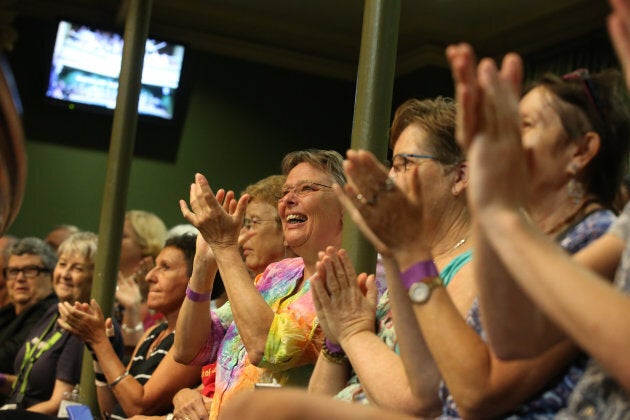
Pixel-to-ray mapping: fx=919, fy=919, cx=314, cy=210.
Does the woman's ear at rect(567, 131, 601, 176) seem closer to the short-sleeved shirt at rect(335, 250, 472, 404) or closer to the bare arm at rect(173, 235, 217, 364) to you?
the short-sleeved shirt at rect(335, 250, 472, 404)

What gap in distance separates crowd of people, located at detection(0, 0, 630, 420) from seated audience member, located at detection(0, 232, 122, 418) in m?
0.85

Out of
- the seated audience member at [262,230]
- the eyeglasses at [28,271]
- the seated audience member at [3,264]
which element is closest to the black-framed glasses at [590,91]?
the seated audience member at [262,230]

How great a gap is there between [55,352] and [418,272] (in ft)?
9.62

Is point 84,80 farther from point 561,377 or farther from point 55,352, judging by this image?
point 561,377

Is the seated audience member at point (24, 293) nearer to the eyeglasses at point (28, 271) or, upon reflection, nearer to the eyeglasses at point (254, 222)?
the eyeglasses at point (28, 271)

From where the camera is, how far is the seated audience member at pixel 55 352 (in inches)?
153

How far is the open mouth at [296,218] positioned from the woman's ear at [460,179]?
726 mm

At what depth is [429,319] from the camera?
1389 mm

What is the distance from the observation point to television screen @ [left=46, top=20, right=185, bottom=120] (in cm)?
704

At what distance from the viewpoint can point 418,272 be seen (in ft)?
4.69

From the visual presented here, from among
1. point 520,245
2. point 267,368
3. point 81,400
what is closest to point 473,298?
point 520,245

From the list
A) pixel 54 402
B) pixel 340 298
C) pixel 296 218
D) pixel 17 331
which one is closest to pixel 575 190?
pixel 340 298

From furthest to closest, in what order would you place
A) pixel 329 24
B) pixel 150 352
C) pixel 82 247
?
pixel 329 24 < pixel 82 247 < pixel 150 352

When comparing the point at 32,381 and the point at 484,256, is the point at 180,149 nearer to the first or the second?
the point at 32,381
